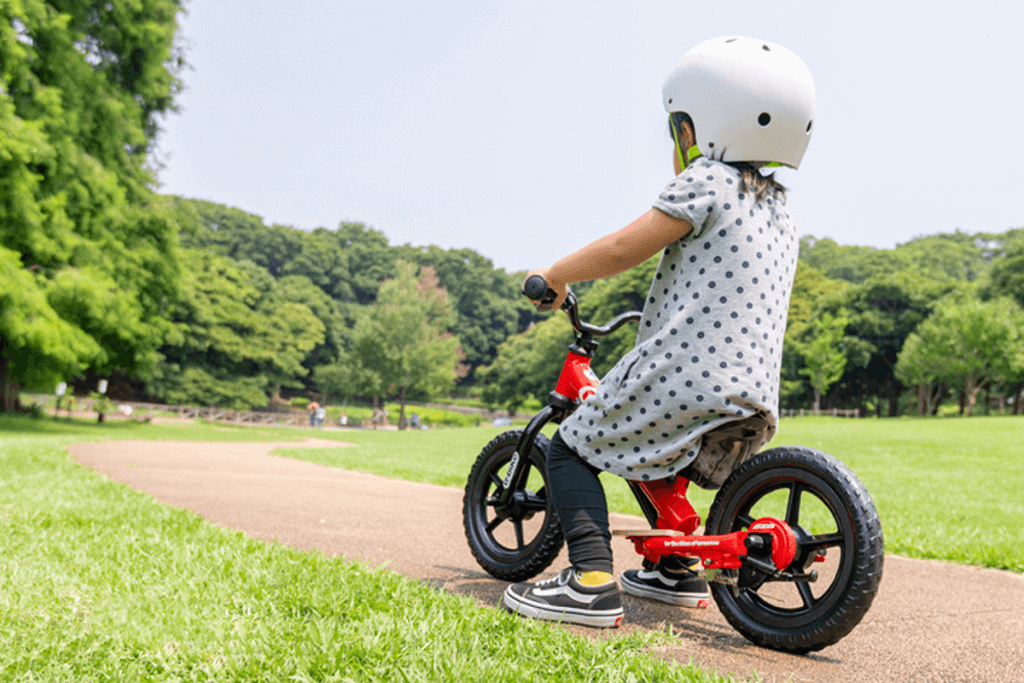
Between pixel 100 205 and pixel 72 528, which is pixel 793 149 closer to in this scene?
pixel 72 528

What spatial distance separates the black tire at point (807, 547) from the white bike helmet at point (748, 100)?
0.97 meters

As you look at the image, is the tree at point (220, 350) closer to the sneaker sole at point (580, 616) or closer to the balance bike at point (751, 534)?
the balance bike at point (751, 534)

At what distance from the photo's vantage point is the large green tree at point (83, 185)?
531 inches

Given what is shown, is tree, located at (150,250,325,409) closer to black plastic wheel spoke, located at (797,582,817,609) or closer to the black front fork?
the black front fork

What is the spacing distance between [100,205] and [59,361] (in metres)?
3.65

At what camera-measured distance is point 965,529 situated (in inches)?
217

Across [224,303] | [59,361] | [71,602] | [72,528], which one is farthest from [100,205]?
[224,303]

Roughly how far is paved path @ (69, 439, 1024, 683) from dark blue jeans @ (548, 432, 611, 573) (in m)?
0.23

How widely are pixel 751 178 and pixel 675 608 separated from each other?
167cm

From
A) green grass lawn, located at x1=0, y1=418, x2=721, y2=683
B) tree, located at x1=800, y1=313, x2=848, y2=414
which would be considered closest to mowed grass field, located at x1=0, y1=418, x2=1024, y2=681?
green grass lawn, located at x1=0, y1=418, x2=721, y2=683

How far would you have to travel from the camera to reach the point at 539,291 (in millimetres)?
2430

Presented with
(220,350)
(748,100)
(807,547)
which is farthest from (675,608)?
(220,350)

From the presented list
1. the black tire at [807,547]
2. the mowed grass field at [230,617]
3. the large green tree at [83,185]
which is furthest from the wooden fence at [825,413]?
the black tire at [807,547]

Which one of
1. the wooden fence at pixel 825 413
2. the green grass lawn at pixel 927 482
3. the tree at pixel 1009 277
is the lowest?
the green grass lawn at pixel 927 482
